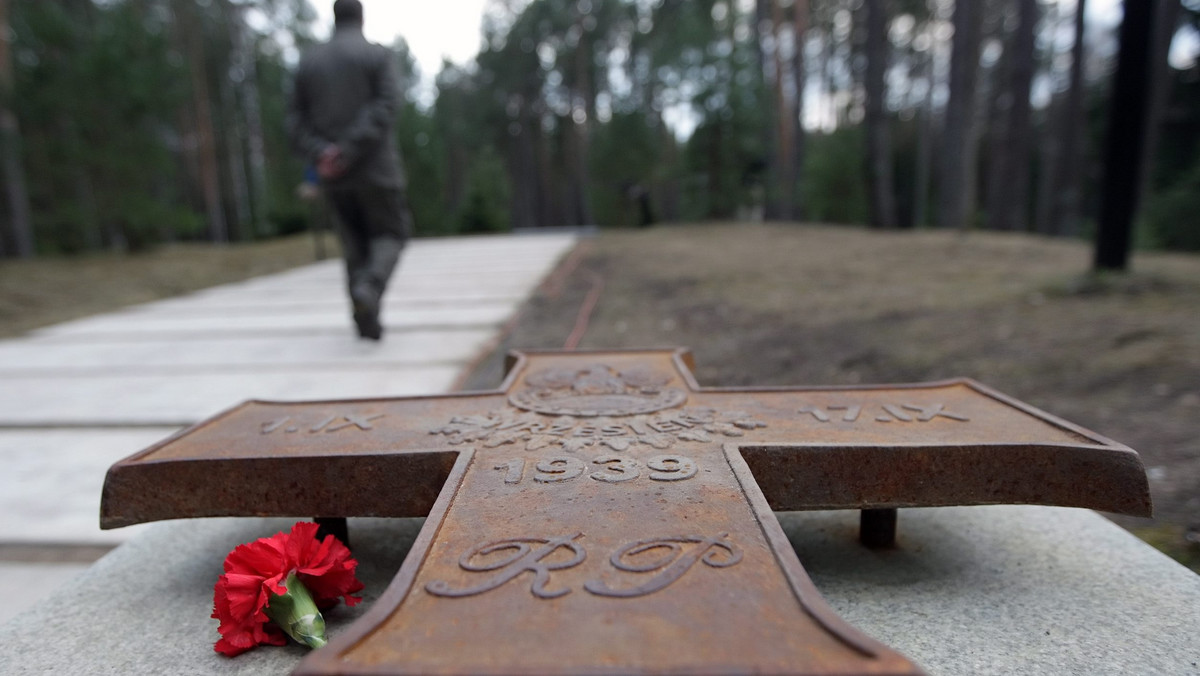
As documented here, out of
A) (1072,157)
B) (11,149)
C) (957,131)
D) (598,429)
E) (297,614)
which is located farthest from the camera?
(1072,157)

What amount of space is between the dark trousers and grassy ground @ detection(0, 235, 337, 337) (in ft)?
8.27

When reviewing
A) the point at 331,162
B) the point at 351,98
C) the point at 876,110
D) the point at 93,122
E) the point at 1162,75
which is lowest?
the point at 331,162

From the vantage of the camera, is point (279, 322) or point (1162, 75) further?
point (1162, 75)

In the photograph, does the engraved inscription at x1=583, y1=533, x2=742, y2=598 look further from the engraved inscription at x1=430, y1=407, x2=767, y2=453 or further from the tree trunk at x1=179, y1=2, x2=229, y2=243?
the tree trunk at x1=179, y1=2, x2=229, y2=243

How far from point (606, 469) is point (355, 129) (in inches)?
102

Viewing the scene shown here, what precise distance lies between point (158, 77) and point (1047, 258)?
11.5m

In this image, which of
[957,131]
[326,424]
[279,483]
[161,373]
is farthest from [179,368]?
[957,131]

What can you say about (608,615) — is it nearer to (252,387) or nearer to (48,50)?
(252,387)

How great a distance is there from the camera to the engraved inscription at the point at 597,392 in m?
1.49

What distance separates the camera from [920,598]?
1179 mm

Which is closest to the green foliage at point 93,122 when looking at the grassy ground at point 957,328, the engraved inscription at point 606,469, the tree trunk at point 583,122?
the grassy ground at point 957,328

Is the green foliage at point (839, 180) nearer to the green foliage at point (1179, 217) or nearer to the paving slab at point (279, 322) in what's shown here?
the green foliage at point (1179, 217)

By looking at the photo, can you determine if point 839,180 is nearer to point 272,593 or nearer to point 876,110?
point 876,110

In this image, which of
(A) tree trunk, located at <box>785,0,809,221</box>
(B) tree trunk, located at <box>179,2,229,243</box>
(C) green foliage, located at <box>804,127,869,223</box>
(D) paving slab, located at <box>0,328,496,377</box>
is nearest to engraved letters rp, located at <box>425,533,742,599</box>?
(D) paving slab, located at <box>0,328,496,377</box>
